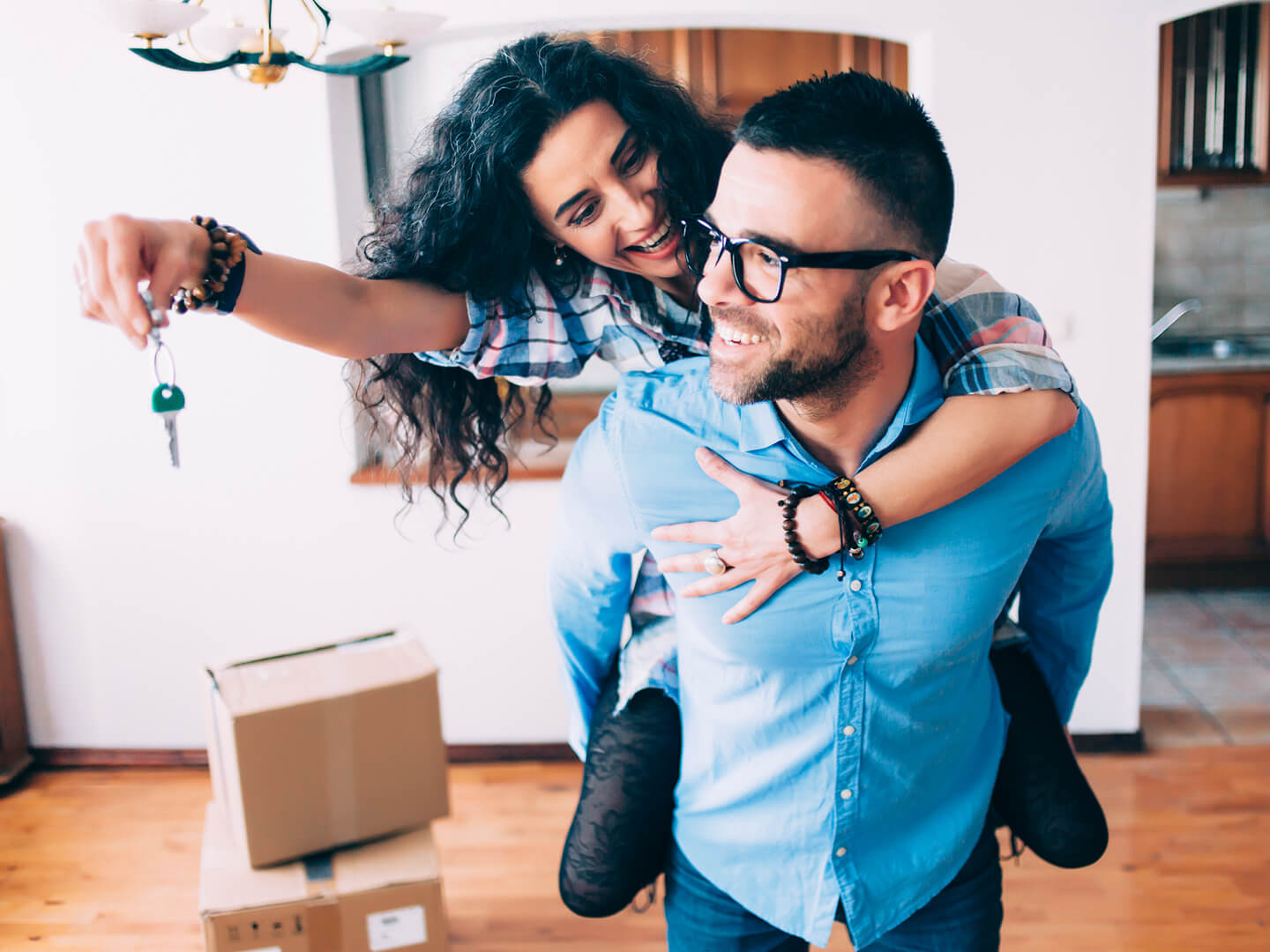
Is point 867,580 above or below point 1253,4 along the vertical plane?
below

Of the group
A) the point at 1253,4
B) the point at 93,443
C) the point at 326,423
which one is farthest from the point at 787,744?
the point at 1253,4

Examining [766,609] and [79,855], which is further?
[79,855]

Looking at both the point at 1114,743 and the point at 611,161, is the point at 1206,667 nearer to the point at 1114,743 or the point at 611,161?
the point at 1114,743

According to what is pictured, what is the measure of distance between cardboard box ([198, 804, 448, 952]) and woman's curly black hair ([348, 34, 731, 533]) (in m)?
1.01

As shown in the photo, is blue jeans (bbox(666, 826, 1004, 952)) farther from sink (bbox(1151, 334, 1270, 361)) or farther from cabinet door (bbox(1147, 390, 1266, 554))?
sink (bbox(1151, 334, 1270, 361))

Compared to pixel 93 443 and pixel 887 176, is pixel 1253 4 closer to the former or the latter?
pixel 887 176

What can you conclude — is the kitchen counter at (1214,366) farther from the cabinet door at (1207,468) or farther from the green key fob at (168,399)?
the green key fob at (168,399)

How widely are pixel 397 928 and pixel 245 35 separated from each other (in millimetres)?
1707

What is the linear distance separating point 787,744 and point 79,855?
234cm

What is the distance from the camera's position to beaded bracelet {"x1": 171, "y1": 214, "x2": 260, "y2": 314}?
0.96 meters

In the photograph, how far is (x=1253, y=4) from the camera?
4098 millimetres

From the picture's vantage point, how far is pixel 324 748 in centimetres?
209

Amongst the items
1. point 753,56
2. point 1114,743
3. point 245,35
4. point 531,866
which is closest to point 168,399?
point 245,35

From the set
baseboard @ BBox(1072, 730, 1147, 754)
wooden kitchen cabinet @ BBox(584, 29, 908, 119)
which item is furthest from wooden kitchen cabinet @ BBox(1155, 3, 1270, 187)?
baseboard @ BBox(1072, 730, 1147, 754)
